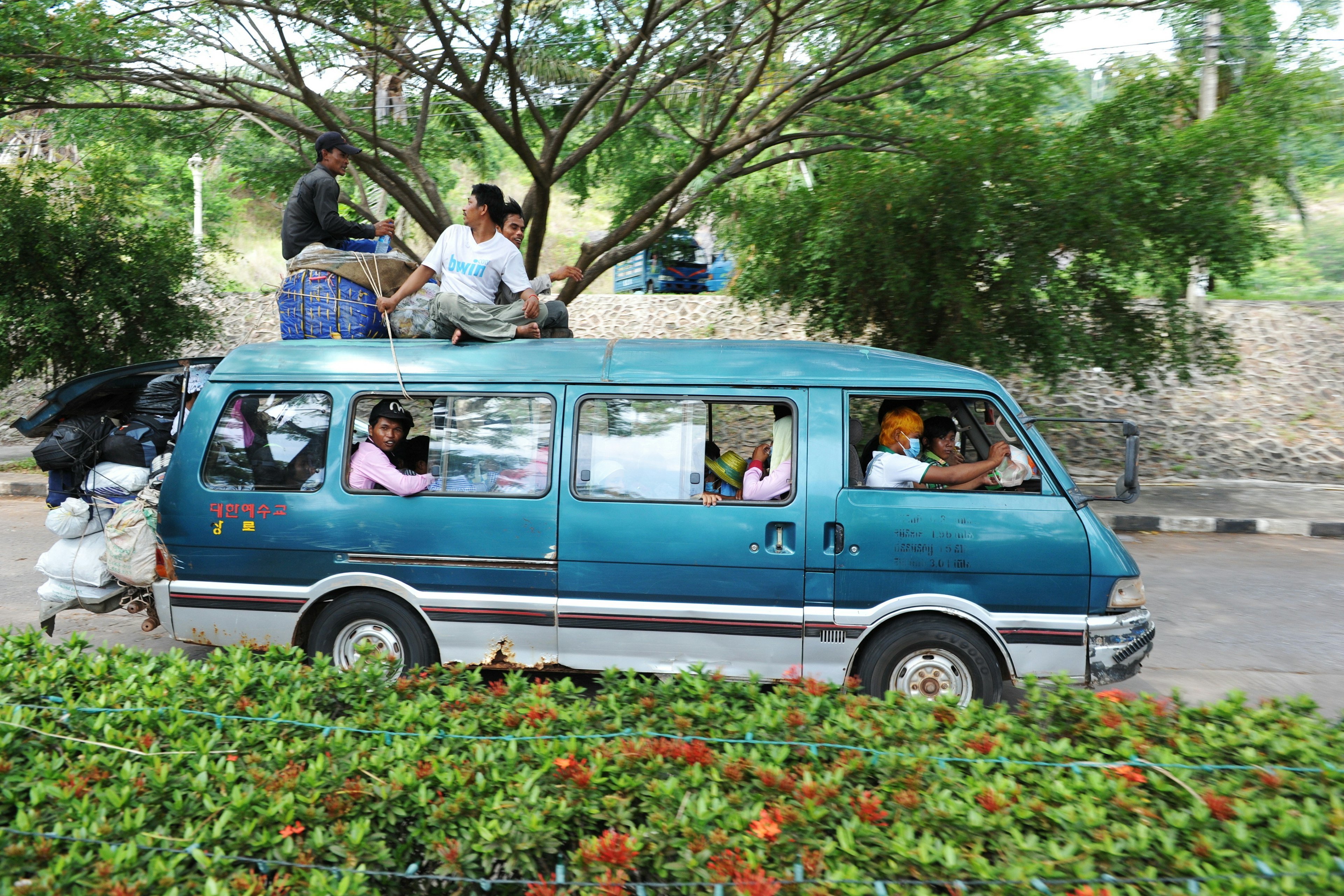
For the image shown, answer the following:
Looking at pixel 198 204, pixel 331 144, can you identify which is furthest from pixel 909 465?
pixel 198 204

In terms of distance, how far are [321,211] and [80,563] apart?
2.51 m

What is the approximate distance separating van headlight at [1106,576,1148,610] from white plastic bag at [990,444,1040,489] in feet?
2.16

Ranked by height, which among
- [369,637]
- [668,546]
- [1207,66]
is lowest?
[369,637]

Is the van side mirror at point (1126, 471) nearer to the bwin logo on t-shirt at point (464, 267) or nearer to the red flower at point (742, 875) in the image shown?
the red flower at point (742, 875)

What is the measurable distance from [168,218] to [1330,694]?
50.9ft

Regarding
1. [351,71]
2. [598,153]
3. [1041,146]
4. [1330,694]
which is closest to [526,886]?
[1330,694]

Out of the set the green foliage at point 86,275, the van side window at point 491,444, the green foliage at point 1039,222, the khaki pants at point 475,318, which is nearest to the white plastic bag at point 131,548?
the van side window at point 491,444

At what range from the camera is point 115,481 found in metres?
5.66

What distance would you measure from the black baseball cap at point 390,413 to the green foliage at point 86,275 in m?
9.44

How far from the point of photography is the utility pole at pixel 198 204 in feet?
70.4

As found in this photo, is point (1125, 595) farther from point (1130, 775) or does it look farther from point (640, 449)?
point (640, 449)

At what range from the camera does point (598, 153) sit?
14.4 metres

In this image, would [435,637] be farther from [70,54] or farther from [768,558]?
[70,54]

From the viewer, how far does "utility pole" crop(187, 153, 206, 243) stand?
845 inches
